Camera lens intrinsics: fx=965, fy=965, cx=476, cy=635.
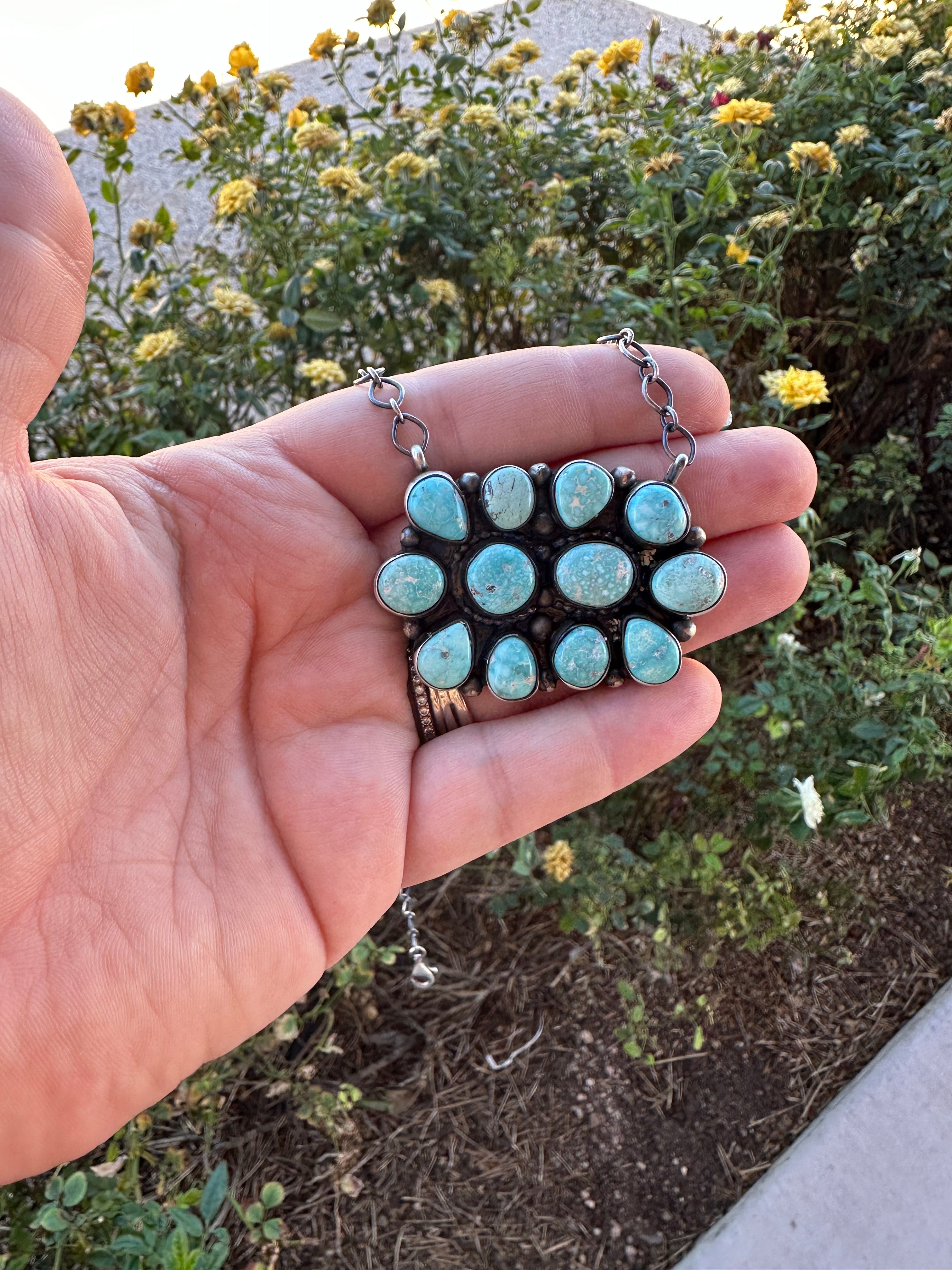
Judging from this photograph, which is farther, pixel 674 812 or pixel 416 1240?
pixel 674 812

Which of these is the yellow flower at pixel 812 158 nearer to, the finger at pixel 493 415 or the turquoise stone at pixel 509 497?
the finger at pixel 493 415

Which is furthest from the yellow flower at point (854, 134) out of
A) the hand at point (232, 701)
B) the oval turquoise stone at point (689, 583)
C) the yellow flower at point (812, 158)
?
the oval turquoise stone at point (689, 583)

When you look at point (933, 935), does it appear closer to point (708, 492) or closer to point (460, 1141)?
point (460, 1141)

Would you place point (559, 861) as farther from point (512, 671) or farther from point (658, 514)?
point (658, 514)

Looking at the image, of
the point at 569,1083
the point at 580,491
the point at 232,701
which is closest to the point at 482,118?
the point at 580,491

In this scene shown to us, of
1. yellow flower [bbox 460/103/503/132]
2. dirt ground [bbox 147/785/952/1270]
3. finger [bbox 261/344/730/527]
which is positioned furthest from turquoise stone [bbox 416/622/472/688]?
yellow flower [bbox 460/103/503/132]

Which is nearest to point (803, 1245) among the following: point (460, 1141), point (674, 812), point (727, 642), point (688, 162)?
point (460, 1141)
